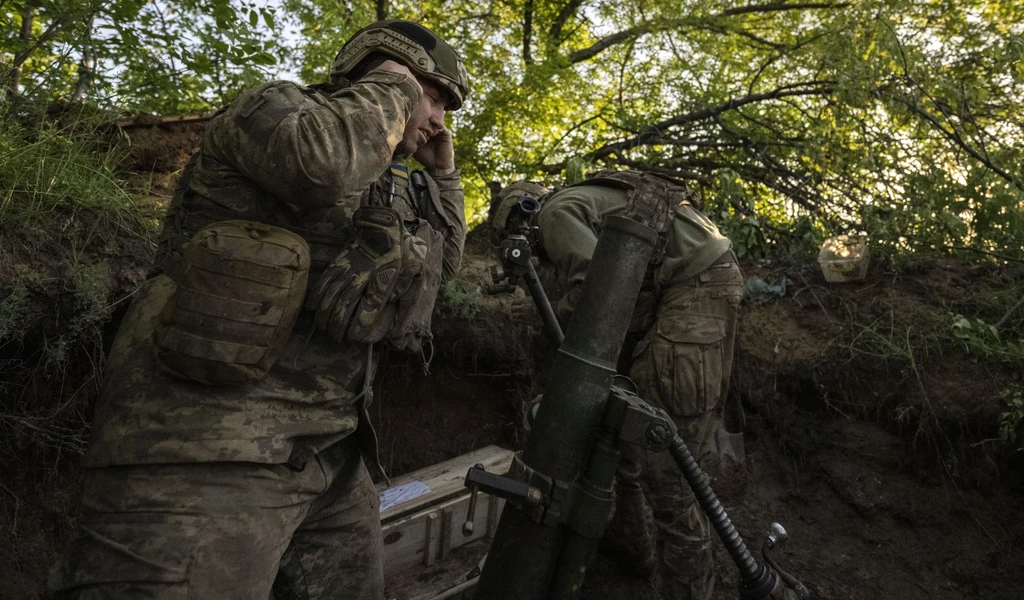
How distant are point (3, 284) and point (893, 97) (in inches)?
218

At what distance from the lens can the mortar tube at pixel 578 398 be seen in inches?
67.0

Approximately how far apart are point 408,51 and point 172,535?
1.44m

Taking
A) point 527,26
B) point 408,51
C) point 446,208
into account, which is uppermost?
point 527,26

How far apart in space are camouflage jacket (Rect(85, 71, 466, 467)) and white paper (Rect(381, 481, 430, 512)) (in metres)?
1.50

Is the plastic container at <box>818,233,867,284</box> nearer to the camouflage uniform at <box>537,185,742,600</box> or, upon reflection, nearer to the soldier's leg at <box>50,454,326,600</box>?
the camouflage uniform at <box>537,185,742,600</box>

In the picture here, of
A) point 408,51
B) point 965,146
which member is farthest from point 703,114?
point 408,51

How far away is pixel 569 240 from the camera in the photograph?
3.05 m

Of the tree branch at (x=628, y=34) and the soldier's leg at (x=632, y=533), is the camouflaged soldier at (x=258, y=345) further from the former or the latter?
the tree branch at (x=628, y=34)

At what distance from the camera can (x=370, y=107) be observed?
1.62 m

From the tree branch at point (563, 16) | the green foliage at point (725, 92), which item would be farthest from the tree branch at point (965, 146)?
the tree branch at point (563, 16)

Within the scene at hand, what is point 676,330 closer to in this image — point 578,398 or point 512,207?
point 512,207

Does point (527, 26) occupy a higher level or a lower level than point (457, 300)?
higher

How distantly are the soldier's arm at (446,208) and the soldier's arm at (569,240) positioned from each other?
688 millimetres

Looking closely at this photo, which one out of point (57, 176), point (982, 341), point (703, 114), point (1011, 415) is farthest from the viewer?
point (703, 114)
